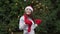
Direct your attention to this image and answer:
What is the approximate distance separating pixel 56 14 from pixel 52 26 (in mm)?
390

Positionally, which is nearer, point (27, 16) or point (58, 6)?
point (27, 16)

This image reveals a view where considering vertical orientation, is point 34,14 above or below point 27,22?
above

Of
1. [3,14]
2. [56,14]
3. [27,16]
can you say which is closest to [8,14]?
[3,14]

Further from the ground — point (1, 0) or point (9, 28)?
point (1, 0)

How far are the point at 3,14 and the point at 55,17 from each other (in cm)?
158

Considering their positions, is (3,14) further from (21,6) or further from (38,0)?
Answer: (38,0)

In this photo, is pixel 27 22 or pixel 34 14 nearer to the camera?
pixel 27 22

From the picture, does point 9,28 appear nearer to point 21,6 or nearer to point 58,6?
point 21,6

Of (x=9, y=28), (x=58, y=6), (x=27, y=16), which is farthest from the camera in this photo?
(x=58, y=6)

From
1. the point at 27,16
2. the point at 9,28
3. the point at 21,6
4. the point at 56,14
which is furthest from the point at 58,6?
the point at 27,16

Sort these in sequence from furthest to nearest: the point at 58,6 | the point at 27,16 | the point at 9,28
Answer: the point at 58,6 → the point at 9,28 → the point at 27,16

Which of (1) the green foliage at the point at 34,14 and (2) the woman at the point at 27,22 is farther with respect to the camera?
(1) the green foliage at the point at 34,14

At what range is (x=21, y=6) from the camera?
23.7 feet

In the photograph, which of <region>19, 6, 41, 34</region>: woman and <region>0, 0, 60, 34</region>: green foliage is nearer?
<region>19, 6, 41, 34</region>: woman
